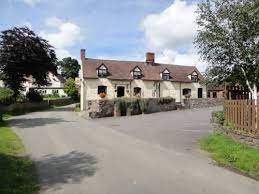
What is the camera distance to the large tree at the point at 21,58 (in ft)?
141

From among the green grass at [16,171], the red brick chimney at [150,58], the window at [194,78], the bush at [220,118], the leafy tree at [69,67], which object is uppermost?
the leafy tree at [69,67]

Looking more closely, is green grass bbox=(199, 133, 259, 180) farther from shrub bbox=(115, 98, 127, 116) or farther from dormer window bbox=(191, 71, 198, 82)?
dormer window bbox=(191, 71, 198, 82)

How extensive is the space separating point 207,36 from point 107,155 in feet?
26.5

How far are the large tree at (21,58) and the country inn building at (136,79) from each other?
16.2 feet

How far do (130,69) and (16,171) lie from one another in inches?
1562

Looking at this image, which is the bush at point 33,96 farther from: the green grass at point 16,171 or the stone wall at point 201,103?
the green grass at point 16,171

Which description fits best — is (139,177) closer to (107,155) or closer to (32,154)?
(107,155)

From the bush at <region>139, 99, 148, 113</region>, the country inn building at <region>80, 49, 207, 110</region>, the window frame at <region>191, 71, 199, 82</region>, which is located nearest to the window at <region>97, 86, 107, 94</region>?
the country inn building at <region>80, 49, 207, 110</region>

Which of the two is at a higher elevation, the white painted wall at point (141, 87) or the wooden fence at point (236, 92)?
the white painted wall at point (141, 87)

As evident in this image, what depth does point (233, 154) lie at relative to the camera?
478 inches

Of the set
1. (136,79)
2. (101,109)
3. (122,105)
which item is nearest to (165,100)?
(122,105)

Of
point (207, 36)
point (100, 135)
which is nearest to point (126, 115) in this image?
point (100, 135)

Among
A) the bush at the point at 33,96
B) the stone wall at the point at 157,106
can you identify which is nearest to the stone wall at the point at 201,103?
the stone wall at the point at 157,106

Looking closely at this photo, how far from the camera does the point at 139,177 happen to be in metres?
9.30
